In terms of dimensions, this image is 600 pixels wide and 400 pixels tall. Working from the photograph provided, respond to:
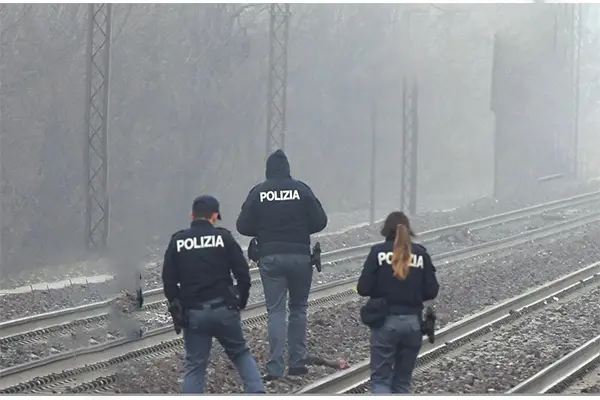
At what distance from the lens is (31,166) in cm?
3064

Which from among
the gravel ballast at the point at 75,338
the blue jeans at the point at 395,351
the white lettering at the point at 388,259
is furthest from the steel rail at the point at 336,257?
the white lettering at the point at 388,259

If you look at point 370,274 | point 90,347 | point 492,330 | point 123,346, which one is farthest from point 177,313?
point 492,330

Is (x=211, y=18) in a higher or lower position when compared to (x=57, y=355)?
higher

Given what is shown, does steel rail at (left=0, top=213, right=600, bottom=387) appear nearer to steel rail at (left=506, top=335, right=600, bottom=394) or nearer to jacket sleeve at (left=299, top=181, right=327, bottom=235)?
steel rail at (left=506, top=335, right=600, bottom=394)

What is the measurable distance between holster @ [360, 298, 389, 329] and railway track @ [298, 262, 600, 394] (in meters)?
1.87

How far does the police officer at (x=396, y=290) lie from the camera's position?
8.66m

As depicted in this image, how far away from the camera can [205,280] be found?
8898 millimetres

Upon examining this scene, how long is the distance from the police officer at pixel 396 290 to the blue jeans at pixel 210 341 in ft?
3.38

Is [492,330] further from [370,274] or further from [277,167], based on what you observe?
[370,274]

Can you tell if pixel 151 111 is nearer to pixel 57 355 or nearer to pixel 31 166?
pixel 31 166

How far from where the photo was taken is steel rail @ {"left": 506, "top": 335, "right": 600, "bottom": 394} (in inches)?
435

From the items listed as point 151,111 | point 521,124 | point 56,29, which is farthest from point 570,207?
point 56,29

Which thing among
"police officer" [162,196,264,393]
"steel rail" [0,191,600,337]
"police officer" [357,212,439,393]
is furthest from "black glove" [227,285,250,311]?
"steel rail" [0,191,600,337]

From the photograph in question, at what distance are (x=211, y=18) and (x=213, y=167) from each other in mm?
4765
